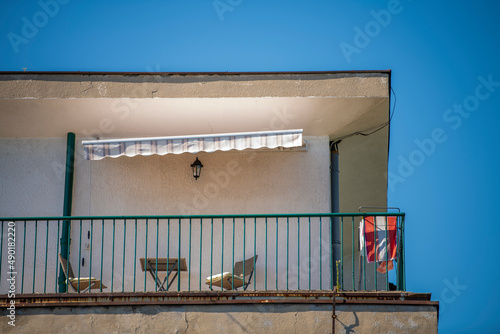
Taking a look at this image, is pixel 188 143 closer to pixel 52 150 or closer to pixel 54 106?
pixel 54 106

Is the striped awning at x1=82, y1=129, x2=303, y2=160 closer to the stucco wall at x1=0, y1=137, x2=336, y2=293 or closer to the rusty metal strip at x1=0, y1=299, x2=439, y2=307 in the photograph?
the stucco wall at x1=0, y1=137, x2=336, y2=293

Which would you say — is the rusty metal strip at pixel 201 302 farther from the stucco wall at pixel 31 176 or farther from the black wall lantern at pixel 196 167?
the black wall lantern at pixel 196 167

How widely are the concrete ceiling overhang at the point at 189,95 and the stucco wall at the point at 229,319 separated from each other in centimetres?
314

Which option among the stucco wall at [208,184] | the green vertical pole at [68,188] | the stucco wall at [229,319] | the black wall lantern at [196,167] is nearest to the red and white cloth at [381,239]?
the stucco wall at [229,319]

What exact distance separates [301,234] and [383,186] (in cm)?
219

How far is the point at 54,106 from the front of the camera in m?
9.55

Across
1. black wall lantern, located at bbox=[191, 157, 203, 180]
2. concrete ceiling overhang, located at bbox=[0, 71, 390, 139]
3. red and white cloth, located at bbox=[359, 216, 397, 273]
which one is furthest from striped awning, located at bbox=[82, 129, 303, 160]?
red and white cloth, located at bbox=[359, 216, 397, 273]

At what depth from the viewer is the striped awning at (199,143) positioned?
905cm

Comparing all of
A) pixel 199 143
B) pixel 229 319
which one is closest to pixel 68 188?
pixel 199 143

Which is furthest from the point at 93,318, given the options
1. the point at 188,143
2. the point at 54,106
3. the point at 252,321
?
the point at 54,106

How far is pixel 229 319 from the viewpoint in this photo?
25.6ft

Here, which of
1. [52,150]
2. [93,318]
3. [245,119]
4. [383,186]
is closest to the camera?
[93,318]

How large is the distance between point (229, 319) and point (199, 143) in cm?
262

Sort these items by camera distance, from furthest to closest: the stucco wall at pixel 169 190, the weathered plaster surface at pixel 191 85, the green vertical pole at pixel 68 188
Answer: the stucco wall at pixel 169 190 < the green vertical pole at pixel 68 188 < the weathered plaster surface at pixel 191 85
